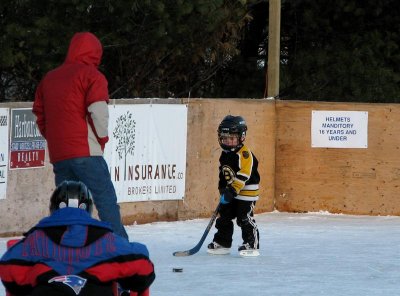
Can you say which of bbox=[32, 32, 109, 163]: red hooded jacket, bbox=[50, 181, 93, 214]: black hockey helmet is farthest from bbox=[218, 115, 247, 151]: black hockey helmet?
bbox=[50, 181, 93, 214]: black hockey helmet

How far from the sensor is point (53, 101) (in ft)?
24.2

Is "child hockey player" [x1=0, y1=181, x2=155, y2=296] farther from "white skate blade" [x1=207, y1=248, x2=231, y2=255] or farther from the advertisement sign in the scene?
the advertisement sign

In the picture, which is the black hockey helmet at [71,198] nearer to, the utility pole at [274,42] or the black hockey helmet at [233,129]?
the black hockey helmet at [233,129]

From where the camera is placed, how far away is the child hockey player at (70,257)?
4.22 m

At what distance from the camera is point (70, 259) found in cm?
426

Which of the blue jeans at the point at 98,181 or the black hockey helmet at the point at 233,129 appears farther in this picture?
the black hockey helmet at the point at 233,129

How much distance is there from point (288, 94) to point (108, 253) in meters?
16.5

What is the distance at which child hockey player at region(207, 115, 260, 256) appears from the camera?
915 centimetres

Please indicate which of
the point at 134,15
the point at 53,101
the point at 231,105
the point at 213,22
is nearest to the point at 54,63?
the point at 134,15

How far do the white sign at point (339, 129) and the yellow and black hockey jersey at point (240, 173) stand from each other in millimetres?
3975

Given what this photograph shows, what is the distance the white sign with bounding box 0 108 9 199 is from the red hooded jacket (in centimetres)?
280

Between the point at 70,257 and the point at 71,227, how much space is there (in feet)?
0.43

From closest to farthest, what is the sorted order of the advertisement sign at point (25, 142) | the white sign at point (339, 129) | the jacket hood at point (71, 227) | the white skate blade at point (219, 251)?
1. the jacket hood at point (71, 227)
2. the white skate blade at point (219, 251)
3. the advertisement sign at point (25, 142)
4. the white sign at point (339, 129)

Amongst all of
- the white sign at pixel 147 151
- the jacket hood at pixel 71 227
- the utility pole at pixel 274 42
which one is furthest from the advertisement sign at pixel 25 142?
the jacket hood at pixel 71 227
